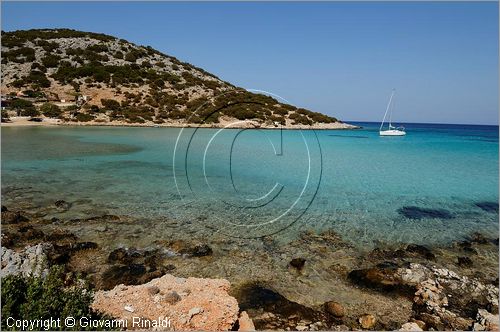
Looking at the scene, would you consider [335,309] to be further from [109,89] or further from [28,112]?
[109,89]

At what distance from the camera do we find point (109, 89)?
56406mm

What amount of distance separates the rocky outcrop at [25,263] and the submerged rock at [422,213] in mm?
12144

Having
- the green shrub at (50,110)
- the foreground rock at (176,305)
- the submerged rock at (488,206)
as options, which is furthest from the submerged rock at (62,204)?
the green shrub at (50,110)

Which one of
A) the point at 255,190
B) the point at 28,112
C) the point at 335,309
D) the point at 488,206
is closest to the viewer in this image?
the point at 335,309

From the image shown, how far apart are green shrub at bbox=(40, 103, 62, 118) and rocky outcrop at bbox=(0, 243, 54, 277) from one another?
150ft

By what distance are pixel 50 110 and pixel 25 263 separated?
4731cm

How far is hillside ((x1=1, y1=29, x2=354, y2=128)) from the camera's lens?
49.4m

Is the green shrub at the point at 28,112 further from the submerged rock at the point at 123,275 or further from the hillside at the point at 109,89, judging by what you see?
the submerged rock at the point at 123,275

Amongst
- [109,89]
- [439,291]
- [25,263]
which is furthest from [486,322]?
[109,89]

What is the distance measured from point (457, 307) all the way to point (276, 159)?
66.3 ft

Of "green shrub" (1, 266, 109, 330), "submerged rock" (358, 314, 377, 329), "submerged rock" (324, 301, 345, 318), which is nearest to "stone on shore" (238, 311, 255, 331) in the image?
"submerged rock" (324, 301, 345, 318)

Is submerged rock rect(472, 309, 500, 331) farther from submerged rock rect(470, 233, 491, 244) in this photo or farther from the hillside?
the hillside

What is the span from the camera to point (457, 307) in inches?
262

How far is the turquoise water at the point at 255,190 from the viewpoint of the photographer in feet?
37.6
